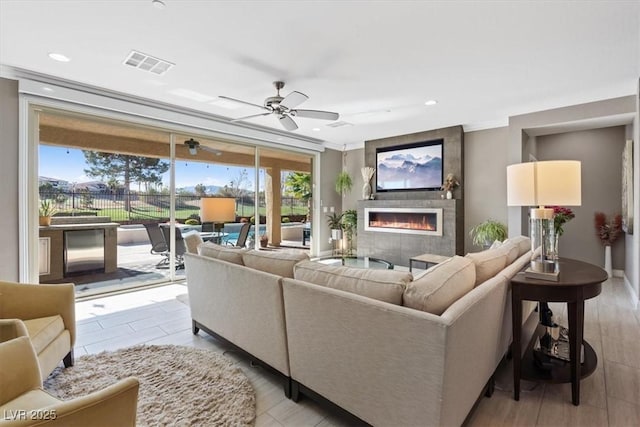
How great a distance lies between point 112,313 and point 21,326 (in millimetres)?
2079

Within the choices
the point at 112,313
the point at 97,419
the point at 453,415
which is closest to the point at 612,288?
the point at 453,415

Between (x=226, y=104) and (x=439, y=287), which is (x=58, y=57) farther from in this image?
(x=439, y=287)

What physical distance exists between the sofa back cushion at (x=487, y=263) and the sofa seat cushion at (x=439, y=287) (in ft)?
0.64

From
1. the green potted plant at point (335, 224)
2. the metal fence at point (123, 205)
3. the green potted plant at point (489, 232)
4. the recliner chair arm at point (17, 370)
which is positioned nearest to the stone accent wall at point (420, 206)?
the green potted plant at point (489, 232)

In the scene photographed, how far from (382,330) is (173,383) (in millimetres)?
1517

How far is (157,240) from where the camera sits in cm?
466

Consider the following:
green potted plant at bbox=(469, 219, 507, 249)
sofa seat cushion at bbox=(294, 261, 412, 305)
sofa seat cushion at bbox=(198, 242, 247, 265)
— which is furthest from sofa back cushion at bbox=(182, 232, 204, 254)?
green potted plant at bbox=(469, 219, 507, 249)

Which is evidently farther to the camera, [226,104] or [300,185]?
[300,185]

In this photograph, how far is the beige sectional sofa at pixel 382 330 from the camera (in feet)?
4.05

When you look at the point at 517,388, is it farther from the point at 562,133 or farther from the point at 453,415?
the point at 562,133

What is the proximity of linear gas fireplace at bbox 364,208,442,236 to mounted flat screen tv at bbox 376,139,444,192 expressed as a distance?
506 millimetres

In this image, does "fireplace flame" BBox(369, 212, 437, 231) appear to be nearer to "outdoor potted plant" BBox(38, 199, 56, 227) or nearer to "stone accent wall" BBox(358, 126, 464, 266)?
"stone accent wall" BBox(358, 126, 464, 266)

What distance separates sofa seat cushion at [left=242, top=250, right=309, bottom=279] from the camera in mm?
1953

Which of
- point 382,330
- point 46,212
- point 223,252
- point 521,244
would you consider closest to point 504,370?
point 521,244
